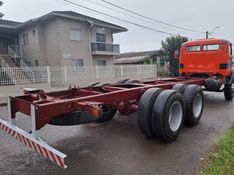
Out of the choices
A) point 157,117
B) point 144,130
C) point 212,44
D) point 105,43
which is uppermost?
point 105,43

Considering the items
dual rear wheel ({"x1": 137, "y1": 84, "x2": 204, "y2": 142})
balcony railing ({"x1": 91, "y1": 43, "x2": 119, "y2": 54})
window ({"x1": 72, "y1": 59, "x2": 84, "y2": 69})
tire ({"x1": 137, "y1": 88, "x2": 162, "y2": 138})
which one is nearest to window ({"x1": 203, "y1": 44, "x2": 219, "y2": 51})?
dual rear wheel ({"x1": 137, "y1": 84, "x2": 204, "y2": 142})

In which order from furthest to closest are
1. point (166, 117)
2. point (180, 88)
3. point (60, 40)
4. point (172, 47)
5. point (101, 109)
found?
1. point (172, 47)
2. point (60, 40)
3. point (180, 88)
4. point (166, 117)
5. point (101, 109)

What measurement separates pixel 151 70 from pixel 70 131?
66.5 ft

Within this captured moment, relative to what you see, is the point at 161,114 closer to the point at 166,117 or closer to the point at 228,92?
the point at 166,117

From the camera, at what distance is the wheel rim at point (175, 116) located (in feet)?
14.4

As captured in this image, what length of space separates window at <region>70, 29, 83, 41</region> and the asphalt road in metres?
16.0

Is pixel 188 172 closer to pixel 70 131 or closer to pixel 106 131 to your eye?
pixel 106 131

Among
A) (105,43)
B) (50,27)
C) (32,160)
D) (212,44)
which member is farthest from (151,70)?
(32,160)

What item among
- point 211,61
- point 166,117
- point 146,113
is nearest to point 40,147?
point 146,113

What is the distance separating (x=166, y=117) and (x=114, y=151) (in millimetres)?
1181

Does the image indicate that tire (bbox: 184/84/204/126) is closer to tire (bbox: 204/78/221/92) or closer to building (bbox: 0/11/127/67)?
tire (bbox: 204/78/221/92)

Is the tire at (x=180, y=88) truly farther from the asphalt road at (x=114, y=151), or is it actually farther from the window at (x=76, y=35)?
the window at (x=76, y=35)

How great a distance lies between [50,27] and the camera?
2005 cm

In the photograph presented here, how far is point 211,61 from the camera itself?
345 inches
